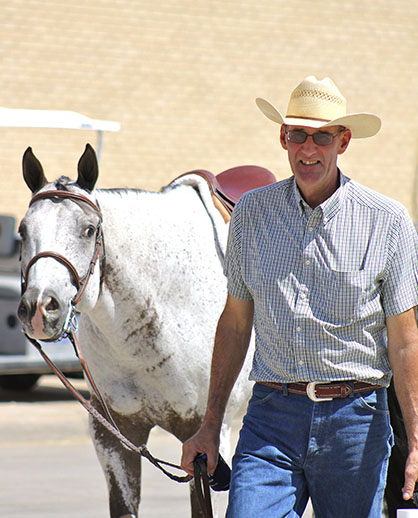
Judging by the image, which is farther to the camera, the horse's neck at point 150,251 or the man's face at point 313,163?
the horse's neck at point 150,251

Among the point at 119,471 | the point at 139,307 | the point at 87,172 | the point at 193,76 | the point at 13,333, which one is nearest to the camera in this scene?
the point at 87,172

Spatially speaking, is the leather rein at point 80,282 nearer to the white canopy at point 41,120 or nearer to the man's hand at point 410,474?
the man's hand at point 410,474

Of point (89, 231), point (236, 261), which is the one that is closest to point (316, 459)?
point (236, 261)

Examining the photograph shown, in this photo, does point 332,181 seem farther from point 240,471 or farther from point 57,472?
point 57,472

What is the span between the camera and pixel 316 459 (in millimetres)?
3293

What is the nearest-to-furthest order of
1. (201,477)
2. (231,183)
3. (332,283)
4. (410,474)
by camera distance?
(410,474), (332,283), (201,477), (231,183)

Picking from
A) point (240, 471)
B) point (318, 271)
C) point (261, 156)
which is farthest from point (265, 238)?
point (261, 156)

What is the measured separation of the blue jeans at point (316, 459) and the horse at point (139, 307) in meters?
1.30

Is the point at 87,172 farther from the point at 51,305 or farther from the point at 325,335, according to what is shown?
the point at 325,335

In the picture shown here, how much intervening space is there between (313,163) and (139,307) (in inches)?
60.8

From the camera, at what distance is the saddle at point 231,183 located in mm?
5051

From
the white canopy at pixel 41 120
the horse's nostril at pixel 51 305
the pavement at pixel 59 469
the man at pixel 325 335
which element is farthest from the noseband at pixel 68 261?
the white canopy at pixel 41 120

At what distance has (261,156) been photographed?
1605 cm

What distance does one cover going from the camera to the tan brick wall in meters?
14.8
